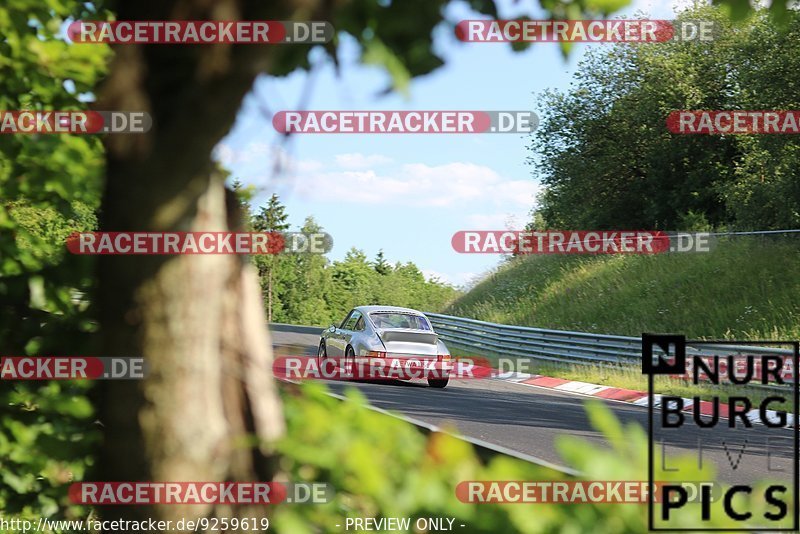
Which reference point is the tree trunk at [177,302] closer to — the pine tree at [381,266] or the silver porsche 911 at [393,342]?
the silver porsche 911 at [393,342]

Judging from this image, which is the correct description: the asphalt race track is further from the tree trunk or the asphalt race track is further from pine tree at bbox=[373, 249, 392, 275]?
pine tree at bbox=[373, 249, 392, 275]

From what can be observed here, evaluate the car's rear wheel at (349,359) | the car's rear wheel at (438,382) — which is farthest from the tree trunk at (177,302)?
the car's rear wheel at (438,382)

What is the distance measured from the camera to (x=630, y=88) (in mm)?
39219

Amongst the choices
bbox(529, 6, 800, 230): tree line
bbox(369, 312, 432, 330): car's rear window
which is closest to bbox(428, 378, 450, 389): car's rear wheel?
bbox(369, 312, 432, 330): car's rear window

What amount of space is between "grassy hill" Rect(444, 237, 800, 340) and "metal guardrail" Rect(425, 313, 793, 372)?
12.0 feet

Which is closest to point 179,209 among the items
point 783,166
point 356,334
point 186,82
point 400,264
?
point 186,82

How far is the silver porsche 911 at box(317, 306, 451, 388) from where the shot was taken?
666 inches

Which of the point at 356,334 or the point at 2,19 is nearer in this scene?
the point at 2,19

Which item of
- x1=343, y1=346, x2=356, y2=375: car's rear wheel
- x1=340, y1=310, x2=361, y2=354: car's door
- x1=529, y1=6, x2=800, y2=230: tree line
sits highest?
x1=529, y1=6, x2=800, y2=230: tree line

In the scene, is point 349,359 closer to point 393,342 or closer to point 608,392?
point 393,342

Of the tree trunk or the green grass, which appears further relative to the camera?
the green grass

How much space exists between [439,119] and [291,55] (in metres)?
5.53

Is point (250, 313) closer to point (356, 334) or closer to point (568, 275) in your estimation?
point (356, 334)

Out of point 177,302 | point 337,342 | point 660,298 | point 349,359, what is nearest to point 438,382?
point 349,359
